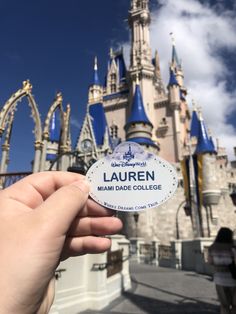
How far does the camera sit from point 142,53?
33.7 m

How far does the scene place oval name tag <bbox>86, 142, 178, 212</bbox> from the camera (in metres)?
1.75

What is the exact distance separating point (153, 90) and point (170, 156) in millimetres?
9743

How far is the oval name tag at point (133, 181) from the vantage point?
1.75 metres

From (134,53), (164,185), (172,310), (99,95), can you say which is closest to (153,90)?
(134,53)

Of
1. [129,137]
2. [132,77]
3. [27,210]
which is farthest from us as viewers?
[132,77]

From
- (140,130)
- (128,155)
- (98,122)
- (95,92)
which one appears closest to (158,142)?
(140,130)

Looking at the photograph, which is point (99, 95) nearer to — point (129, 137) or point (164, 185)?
point (129, 137)

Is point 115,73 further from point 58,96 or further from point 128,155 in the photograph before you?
point 128,155

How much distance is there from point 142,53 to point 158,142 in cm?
1263

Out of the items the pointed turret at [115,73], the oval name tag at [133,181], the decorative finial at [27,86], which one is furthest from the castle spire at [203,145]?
the oval name tag at [133,181]

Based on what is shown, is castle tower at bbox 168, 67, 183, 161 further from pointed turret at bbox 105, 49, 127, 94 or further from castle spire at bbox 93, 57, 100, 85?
castle spire at bbox 93, 57, 100, 85

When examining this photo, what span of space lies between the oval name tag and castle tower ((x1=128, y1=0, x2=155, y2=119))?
99.4 feet

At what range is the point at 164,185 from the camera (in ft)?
5.79

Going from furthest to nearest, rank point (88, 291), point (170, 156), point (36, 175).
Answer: point (170, 156), point (88, 291), point (36, 175)
